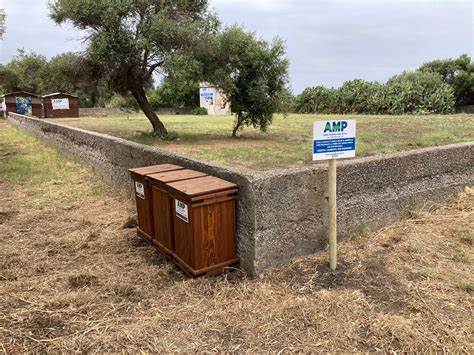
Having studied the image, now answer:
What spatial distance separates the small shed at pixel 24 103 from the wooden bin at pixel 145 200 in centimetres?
2787

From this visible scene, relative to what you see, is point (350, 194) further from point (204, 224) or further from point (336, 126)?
point (204, 224)

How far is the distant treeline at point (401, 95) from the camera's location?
25.5 meters

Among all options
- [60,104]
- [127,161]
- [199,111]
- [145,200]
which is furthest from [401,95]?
[145,200]

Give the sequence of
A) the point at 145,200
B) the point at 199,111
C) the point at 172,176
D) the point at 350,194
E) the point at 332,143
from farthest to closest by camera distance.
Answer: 1. the point at 199,111
2. the point at 145,200
3. the point at 350,194
4. the point at 172,176
5. the point at 332,143

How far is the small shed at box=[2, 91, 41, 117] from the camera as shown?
28.2 meters

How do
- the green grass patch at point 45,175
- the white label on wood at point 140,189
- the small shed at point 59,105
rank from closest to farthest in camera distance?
the white label on wood at point 140,189 < the green grass patch at point 45,175 < the small shed at point 59,105

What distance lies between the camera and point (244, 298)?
304cm

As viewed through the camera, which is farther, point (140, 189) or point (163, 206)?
point (140, 189)

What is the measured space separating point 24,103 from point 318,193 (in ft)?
98.7

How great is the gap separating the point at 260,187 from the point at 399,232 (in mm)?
1865

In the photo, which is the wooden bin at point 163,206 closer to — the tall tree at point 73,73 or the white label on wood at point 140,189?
the white label on wood at point 140,189

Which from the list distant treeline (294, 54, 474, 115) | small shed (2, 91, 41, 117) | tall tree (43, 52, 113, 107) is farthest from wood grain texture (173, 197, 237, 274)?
small shed (2, 91, 41, 117)

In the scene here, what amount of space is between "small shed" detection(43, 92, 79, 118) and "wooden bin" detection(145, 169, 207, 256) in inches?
1050

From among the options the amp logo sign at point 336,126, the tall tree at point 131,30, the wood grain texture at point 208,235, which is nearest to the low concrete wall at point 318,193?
the wood grain texture at point 208,235
